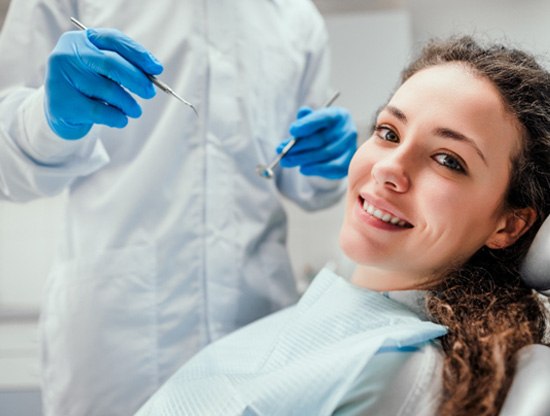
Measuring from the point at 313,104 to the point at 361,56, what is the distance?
152cm

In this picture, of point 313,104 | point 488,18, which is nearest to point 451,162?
point 313,104

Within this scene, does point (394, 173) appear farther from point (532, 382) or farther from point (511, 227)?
point (532, 382)

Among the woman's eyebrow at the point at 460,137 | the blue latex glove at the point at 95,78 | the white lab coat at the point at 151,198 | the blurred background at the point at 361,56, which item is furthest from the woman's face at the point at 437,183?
the blurred background at the point at 361,56

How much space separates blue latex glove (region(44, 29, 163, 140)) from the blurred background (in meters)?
1.90

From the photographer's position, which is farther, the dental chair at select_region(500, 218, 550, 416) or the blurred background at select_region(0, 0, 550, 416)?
the blurred background at select_region(0, 0, 550, 416)

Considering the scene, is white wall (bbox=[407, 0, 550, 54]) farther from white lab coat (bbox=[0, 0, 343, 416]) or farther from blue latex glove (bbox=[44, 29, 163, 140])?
blue latex glove (bbox=[44, 29, 163, 140])

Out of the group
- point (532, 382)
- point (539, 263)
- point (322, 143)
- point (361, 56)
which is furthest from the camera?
point (361, 56)

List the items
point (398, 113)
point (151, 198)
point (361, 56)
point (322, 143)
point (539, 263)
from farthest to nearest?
point (361, 56), point (322, 143), point (151, 198), point (398, 113), point (539, 263)

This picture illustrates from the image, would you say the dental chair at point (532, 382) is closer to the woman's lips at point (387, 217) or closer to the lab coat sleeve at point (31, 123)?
the woman's lips at point (387, 217)

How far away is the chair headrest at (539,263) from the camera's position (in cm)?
112

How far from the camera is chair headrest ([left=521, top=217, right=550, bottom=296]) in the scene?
112cm

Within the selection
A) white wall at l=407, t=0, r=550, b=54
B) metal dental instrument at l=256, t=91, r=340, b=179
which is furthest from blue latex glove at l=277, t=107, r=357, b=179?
white wall at l=407, t=0, r=550, b=54

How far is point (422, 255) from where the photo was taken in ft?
3.95

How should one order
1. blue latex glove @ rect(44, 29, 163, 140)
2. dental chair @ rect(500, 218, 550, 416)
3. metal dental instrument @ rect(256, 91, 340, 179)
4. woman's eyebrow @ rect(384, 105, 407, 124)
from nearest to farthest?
dental chair @ rect(500, 218, 550, 416)
blue latex glove @ rect(44, 29, 163, 140)
woman's eyebrow @ rect(384, 105, 407, 124)
metal dental instrument @ rect(256, 91, 340, 179)
